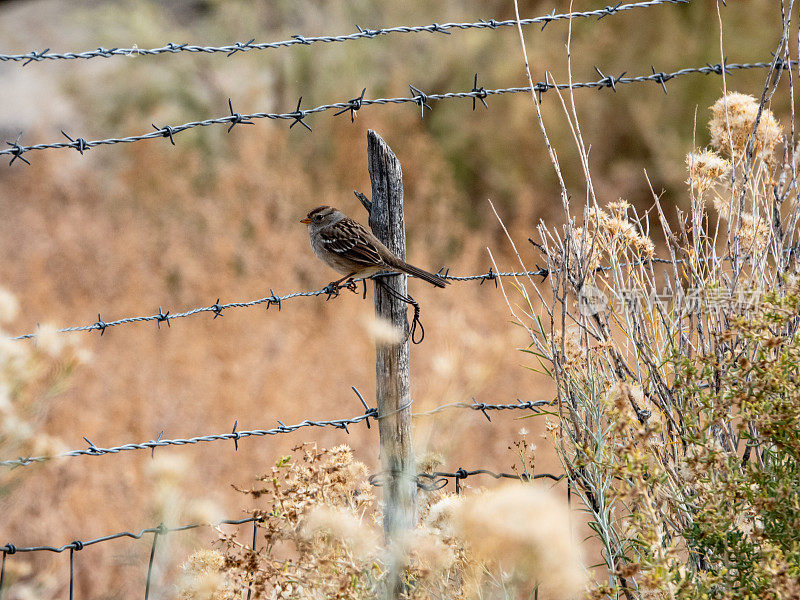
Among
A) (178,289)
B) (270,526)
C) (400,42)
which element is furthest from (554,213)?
(270,526)

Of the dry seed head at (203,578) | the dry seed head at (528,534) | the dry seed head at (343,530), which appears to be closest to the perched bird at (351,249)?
the dry seed head at (343,530)

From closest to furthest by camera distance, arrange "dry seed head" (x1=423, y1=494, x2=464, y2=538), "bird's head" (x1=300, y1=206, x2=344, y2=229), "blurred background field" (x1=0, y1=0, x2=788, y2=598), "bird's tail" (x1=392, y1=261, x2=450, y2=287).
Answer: "dry seed head" (x1=423, y1=494, x2=464, y2=538), "bird's tail" (x1=392, y1=261, x2=450, y2=287), "bird's head" (x1=300, y1=206, x2=344, y2=229), "blurred background field" (x1=0, y1=0, x2=788, y2=598)

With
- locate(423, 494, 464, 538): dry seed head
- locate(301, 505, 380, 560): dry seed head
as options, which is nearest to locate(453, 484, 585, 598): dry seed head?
locate(301, 505, 380, 560): dry seed head

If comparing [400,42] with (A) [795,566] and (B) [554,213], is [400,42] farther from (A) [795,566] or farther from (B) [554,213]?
(A) [795,566]

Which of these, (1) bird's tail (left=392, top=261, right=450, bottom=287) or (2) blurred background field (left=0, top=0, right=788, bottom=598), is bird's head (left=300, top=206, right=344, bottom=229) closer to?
(1) bird's tail (left=392, top=261, right=450, bottom=287)

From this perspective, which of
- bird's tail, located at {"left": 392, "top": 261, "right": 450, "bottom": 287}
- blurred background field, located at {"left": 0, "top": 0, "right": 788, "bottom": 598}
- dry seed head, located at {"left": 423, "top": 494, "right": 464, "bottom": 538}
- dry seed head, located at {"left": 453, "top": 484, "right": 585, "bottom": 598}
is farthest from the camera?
blurred background field, located at {"left": 0, "top": 0, "right": 788, "bottom": 598}

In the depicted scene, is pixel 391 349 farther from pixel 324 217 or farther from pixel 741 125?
pixel 741 125

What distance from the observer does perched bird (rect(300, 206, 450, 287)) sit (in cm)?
277

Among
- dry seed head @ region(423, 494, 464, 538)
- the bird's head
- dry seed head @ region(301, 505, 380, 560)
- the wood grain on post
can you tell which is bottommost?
dry seed head @ region(301, 505, 380, 560)

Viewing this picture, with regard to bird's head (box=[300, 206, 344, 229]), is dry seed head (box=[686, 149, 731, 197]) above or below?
below

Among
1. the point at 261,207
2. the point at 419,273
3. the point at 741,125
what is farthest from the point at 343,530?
the point at 261,207

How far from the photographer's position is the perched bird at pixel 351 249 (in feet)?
9.09

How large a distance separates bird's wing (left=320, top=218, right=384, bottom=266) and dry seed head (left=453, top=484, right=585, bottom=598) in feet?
4.53

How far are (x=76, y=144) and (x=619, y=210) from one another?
6.41 feet
